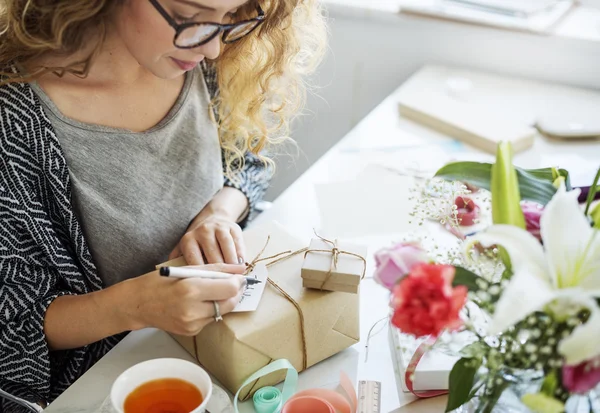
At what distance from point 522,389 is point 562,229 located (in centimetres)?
15

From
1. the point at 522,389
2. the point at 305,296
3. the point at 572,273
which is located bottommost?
the point at 305,296

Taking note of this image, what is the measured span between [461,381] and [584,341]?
0.17m

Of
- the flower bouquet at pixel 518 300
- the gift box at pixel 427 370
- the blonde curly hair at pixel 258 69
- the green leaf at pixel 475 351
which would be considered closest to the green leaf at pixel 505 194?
the flower bouquet at pixel 518 300

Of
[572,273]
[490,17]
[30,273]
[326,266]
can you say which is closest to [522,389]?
[572,273]

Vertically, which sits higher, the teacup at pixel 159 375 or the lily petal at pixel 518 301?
the lily petal at pixel 518 301

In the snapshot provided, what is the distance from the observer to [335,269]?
87 cm

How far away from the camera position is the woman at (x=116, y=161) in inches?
35.9

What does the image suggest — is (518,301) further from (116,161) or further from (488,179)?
(116,161)

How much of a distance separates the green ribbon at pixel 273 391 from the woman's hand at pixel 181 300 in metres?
0.09

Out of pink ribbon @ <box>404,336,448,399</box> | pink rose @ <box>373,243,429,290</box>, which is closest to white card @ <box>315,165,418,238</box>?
pink ribbon @ <box>404,336,448,399</box>

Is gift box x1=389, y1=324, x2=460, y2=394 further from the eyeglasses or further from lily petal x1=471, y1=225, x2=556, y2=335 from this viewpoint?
the eyeglasses

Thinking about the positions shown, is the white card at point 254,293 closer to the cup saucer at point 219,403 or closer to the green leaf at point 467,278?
the cup saucer at point 219,403

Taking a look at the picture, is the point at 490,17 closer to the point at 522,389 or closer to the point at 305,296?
the point at 305,296

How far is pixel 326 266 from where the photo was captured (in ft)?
2.87
